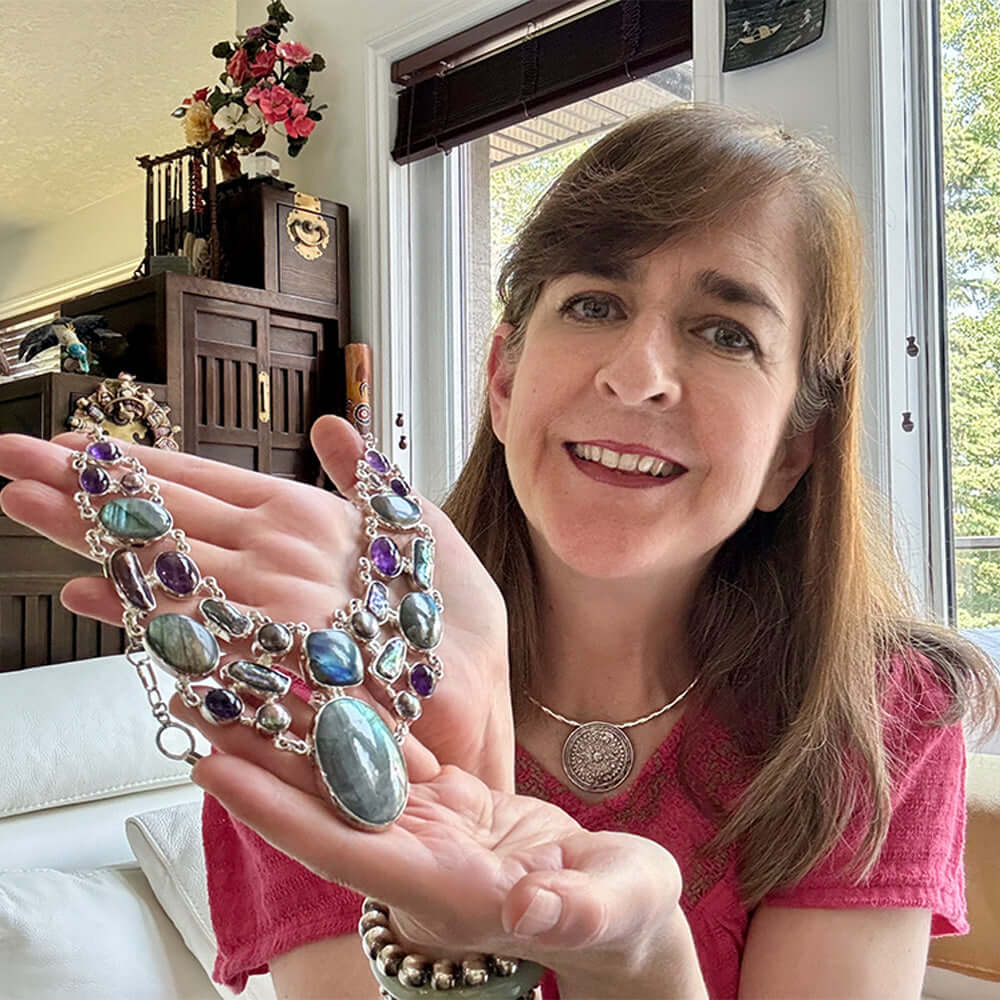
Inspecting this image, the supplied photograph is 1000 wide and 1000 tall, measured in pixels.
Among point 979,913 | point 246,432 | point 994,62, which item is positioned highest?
point 994,62

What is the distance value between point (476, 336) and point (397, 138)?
50cm

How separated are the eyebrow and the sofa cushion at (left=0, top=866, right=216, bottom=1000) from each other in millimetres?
980

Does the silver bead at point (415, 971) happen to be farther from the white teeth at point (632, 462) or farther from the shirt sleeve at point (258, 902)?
the white teeth at point (632, 462)

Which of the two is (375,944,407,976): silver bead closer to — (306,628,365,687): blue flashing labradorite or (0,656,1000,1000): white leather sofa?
(306,628,365,687): blue flashing labradorite

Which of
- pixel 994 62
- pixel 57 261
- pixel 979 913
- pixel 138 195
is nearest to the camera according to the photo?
pixel 979 913

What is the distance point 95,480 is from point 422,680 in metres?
0.17

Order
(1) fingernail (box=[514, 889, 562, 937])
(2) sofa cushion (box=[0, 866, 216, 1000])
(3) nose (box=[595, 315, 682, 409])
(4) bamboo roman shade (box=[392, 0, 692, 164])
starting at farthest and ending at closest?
(4) bamboo roman shade (box=[392, 0, 692, 164]) → (2) sofa cushion (box=[0, 866, 216, 1000]) → (3) nose (box=[595, 315, 682, 409]) → (1) fingernail (box=[514, 889, 562, 937])

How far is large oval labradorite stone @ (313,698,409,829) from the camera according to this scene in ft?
1.33

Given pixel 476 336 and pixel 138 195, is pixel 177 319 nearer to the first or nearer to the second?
pixel 476 336

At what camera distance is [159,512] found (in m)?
0.45

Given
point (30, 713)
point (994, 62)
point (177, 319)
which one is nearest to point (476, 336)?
point (177, 319)

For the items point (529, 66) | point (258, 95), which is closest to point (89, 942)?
point (529, 66)

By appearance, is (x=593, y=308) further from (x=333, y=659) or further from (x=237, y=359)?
→ (x=237, y=359)

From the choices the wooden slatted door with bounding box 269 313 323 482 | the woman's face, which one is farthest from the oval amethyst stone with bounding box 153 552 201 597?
the wooden slatted door with bounding box 269 313 323 482
